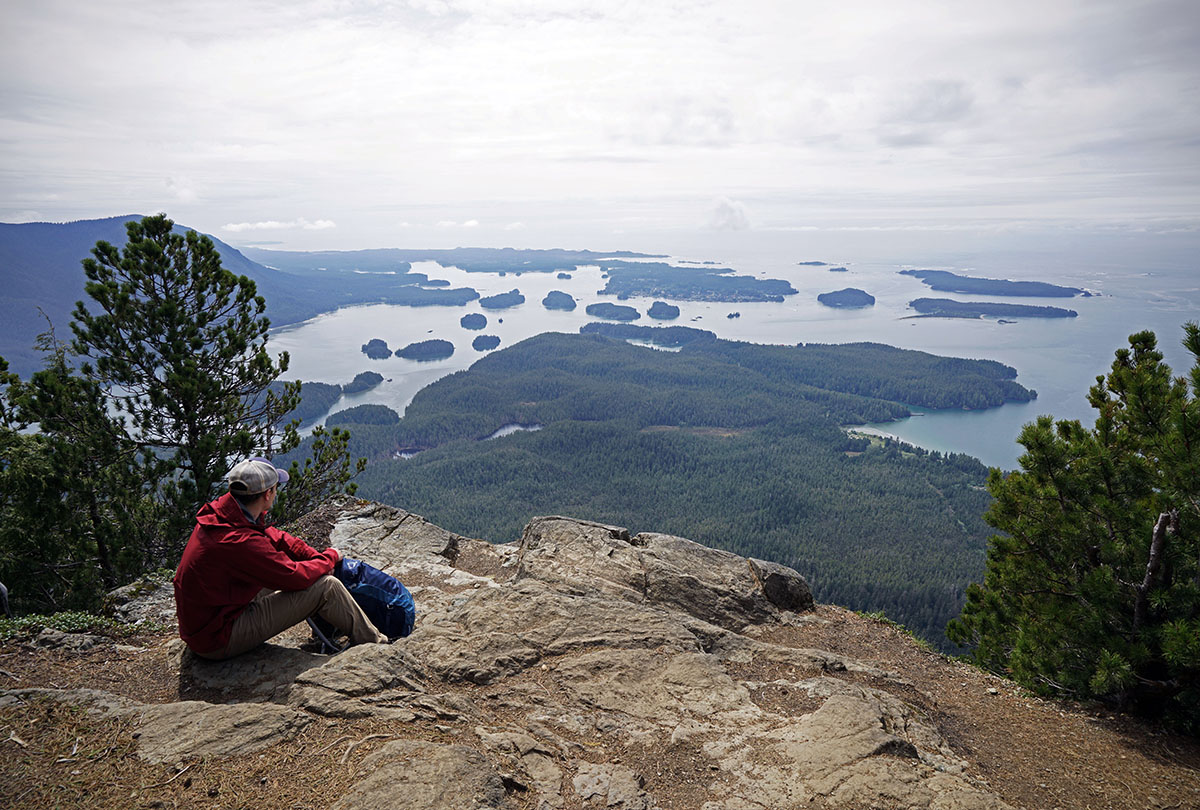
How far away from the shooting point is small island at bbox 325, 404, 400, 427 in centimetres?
10275

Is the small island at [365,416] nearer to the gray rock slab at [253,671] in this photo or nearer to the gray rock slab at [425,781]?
the gray rock slab at [253,671]

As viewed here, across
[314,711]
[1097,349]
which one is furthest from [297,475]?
[1097,349]

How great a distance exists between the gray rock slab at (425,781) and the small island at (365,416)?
10510 centimetres

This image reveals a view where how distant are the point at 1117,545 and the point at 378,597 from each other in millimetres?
8936

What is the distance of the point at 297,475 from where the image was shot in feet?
44.0

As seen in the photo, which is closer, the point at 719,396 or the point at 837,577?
the point at 837,577

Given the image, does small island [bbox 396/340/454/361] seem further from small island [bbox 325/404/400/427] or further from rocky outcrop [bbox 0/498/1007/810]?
rocky outcrop [bbox 0/498/1007/810]

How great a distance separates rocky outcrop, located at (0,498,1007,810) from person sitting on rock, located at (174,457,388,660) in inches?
14.0

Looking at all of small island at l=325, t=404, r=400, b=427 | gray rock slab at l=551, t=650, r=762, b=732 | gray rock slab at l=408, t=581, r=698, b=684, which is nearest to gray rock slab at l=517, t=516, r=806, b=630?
gray rock slab at l=408, t=581, r=698, b=684

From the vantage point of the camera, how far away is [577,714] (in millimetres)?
5699

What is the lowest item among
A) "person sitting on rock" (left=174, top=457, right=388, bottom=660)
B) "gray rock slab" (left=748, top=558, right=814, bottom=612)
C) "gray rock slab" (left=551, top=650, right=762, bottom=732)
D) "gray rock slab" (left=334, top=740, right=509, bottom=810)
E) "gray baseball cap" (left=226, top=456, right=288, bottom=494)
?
"gray rock slab" (left=748, top=558, right=814, bottom=612)

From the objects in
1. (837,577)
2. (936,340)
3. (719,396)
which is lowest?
(837,577)

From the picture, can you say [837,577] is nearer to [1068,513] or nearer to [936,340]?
[1068,513]

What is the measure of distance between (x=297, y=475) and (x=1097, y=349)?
540 feet
